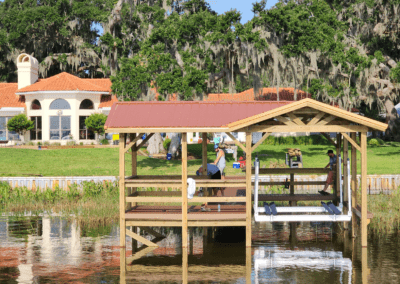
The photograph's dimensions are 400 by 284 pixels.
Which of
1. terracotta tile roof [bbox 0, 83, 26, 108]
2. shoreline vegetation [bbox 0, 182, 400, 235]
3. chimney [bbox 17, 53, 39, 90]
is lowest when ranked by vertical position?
shoreline vegetation [bbox 0, 182, 400, 235]

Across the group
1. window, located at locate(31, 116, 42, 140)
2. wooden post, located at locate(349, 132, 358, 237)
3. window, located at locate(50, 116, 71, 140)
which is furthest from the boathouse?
window, located at locate(31, 116, 42, 140)

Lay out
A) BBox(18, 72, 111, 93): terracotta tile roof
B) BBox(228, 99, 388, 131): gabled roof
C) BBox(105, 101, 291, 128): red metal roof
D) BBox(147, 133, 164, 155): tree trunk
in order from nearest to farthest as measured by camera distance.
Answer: BBox(228, 99, 388, 131): gabled roof < BBox(105, 101, 291, 128): red metal roof < BBox(147, 133, 164, 155): tree trunk < BBox(18, 72, 111, 93): terracotta tile roof

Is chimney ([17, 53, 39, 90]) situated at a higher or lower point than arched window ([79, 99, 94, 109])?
higher

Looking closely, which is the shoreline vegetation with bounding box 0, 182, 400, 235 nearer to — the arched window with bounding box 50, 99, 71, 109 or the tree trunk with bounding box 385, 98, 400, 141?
the arched window with bounding box 50, 99, 71, 109

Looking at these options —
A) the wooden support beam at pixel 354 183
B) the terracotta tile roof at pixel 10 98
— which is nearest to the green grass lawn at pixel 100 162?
the terracotta tile roof at pixel 10 98

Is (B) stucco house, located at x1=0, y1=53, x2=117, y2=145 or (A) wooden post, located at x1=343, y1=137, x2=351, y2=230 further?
(B) stucco house, located at x1=0, y1=53, x2=117, y2=145

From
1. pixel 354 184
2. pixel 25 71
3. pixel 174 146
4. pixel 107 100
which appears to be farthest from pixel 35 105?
pixel 354 184

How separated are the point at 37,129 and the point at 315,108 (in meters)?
33.6

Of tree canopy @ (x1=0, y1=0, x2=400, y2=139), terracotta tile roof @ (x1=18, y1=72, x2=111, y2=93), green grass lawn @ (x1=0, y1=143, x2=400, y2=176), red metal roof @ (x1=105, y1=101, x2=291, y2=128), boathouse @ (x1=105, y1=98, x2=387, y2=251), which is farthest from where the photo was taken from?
terracotta tile roof @ (x1=18, y1=72, x2=111, y2=93)

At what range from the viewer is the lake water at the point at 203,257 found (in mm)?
10750

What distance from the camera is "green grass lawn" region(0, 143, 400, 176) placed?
28.3 m

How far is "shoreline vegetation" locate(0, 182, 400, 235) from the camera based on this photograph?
54.4 ft

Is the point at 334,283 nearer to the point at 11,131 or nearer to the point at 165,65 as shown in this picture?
the point at 165,65

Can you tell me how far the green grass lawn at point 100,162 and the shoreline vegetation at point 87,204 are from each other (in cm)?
631
